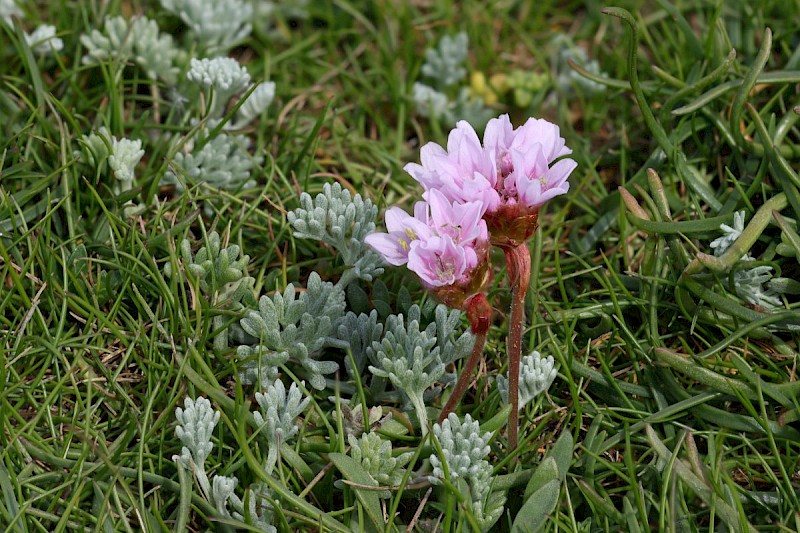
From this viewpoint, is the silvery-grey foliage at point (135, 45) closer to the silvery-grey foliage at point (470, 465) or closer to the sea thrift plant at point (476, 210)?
the sea thrift plant at point (476, 210)

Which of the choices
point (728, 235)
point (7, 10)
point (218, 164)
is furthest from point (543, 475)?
point (7, 10)

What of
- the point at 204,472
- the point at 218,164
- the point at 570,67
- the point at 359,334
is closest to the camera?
the point at 204,472

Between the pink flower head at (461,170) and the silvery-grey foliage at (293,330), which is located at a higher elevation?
the pink flower head at (461,170)

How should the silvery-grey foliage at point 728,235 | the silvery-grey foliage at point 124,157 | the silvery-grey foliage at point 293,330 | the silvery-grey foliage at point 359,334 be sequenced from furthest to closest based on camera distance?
the silvery-grey foliage at point 124,157 < the silvery-grey foliage at point 728,235 < the silvery-grey foliage at point 359,334 < the silvery-grey foliage at point 293,330

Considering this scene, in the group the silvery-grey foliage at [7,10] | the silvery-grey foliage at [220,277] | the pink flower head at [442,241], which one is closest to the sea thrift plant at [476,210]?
the pink flower head at [442,241]

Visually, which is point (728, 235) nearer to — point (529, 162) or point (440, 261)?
point (529, 162)

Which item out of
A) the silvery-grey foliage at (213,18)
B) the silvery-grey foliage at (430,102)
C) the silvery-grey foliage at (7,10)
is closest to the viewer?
the silvery-grey foliage at (7,10)

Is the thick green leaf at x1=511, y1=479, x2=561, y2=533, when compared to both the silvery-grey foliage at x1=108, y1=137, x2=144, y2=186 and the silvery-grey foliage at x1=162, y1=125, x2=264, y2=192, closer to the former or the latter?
the silvery-grey foliage at x1=162, y1=125, x2=264, y2=192

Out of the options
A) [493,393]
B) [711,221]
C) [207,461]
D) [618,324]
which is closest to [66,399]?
[207,461]
